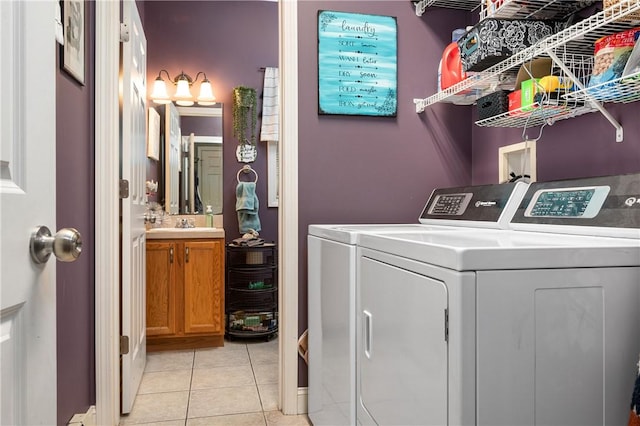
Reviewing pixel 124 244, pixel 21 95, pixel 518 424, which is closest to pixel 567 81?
pixel 518 424

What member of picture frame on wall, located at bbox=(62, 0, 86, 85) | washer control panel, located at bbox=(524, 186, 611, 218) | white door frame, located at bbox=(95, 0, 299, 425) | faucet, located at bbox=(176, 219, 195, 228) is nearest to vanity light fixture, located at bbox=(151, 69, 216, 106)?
faucet, located at bbox=(176, 219, 195, 228)

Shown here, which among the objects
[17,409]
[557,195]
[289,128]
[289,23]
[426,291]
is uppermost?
[289,23]

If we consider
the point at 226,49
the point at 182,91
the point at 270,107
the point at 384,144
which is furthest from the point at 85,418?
the point at 226,49

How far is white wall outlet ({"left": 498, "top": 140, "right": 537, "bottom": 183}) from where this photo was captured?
1.95 meters

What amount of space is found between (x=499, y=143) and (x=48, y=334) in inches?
79.0

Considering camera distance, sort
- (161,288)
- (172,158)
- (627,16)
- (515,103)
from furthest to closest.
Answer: (172,158)
(161,288)
(515,103)
(627,16)

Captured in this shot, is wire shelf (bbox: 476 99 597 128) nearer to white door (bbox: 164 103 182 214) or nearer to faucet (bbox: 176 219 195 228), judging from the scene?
faucet (bbox: 176 219 195 228)

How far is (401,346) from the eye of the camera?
108cm

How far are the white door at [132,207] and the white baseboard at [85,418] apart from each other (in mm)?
286

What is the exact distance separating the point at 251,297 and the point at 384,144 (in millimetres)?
1709

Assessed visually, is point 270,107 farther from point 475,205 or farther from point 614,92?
point 614,92

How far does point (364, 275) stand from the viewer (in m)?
1.37

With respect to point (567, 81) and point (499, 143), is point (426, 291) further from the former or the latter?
point (499, 143)

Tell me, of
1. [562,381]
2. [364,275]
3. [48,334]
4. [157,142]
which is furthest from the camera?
[157,142]
